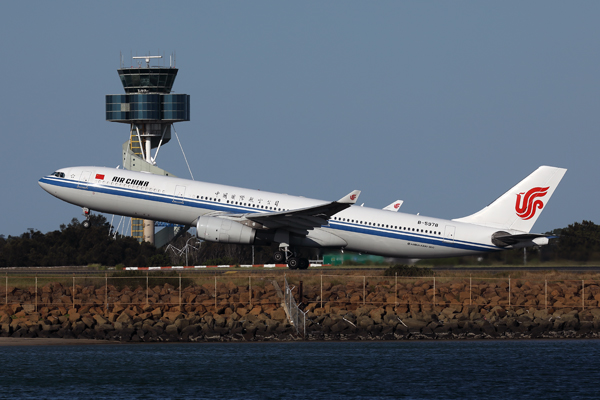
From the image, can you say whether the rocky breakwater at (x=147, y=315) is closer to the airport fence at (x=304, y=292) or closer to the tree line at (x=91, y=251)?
the airport fence at (x=304, y=292)

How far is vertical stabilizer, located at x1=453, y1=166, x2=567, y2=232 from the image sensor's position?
186ft

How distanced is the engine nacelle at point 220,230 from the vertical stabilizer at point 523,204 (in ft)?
43.7

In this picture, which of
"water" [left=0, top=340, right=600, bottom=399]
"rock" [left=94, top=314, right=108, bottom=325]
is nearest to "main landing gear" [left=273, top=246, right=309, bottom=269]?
"water" [left=0, top=340, right=600, bottom=399]

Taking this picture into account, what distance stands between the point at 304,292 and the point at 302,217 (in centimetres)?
583

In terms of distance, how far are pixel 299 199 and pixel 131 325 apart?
48.5 feet

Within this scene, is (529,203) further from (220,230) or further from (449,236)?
(220,230)

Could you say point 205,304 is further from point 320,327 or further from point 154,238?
point 154,238

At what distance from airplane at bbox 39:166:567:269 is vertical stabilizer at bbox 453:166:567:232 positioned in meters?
0.76

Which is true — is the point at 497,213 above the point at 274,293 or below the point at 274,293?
above

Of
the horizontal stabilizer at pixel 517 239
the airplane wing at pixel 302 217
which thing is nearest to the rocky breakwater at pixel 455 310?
the horizontal stabilizer at pixel 517 239

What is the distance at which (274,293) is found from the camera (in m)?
48.1

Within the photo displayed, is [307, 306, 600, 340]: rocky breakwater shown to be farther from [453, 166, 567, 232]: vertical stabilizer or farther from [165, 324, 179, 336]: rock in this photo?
[453, 166, 567, 232]: vertical stabilizer

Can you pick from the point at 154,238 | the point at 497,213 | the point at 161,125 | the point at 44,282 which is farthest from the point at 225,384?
the point at 161,125

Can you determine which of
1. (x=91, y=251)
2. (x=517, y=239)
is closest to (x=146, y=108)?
(x=91, y=251)
